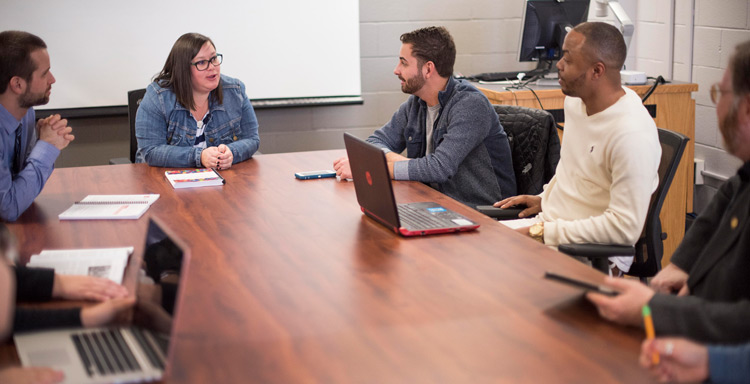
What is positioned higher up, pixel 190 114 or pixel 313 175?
pixel 190 114

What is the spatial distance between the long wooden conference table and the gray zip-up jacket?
327 mm

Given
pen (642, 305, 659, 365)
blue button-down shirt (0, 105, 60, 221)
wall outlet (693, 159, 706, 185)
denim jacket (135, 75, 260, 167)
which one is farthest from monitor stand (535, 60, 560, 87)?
pen (642, 305, 659, 365)

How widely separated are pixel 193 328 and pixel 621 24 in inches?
130

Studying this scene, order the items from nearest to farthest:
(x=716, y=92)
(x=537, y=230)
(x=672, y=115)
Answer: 1. (x=716, y=92)
2. (x=537, y=230)
3. (x=672, y=115)

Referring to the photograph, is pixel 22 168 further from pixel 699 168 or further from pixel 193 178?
pixel 699 168

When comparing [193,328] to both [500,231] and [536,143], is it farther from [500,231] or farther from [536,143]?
[536,143]

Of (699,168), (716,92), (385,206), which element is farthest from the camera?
(699,168)

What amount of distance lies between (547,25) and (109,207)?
271 centimetres

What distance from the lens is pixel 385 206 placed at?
194 centimetres

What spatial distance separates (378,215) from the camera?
202cm

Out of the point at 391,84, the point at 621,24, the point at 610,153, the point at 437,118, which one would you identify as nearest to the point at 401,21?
the point at 391,84

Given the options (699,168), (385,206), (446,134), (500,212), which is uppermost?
(446,134)

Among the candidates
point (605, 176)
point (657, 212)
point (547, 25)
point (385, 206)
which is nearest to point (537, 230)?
point (605, 176)

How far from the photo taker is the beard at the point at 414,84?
282 centimetres
